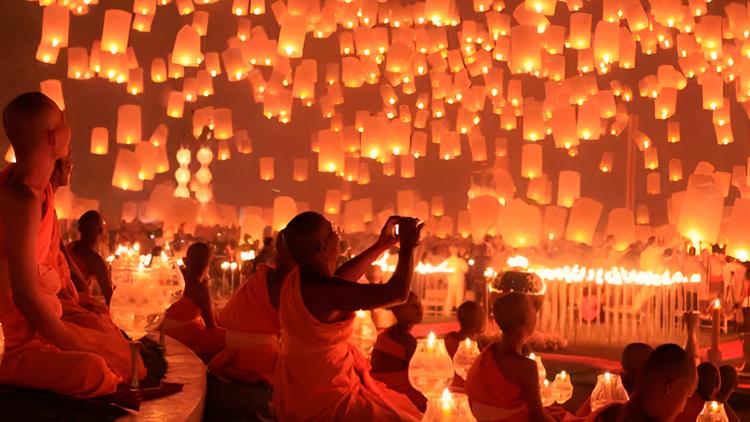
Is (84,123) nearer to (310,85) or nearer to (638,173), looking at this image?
Result: (310,85)

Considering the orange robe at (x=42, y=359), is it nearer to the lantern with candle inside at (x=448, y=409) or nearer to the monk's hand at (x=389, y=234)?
the monk's hand at (x=389, y=234)

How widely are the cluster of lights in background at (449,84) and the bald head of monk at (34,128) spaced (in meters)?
6.14

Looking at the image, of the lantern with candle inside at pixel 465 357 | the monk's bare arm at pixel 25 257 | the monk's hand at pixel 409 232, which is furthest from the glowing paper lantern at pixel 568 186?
the monk's bare arm at pixel 25 257

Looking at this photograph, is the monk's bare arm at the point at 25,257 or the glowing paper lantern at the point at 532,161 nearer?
the monk's bare arm at the point at 25,257

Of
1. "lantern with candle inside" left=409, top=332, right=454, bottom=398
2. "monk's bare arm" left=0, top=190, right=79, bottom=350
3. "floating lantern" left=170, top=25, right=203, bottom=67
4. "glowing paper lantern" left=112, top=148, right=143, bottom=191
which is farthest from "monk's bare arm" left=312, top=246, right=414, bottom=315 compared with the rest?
"glowing paper lantern" left=112, top=148, right=143, bottom=191

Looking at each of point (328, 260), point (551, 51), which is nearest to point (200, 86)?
point (551, 51)

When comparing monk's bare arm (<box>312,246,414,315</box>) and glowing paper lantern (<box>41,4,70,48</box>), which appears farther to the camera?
glowing paper lantern (<box>41,4,70,48</box>)

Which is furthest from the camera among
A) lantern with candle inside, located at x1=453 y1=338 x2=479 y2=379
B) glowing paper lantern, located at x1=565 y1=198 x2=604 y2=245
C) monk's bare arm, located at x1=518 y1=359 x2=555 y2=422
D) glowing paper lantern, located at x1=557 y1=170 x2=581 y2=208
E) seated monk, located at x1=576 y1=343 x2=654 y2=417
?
glowing paper lantern, located at x1=557 y1=170 x2=581 y2=208

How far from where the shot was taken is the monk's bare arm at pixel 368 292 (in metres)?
3.25

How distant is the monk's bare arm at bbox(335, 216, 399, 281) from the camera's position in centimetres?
350

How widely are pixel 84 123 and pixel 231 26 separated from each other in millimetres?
2690

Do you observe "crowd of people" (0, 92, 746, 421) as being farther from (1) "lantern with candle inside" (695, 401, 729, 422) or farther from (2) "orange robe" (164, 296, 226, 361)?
(2) "orange robe" (164, 296, 226, 361)

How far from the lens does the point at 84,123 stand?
1499 centimetres

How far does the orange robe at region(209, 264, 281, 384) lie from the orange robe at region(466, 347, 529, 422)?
1.45 metres
